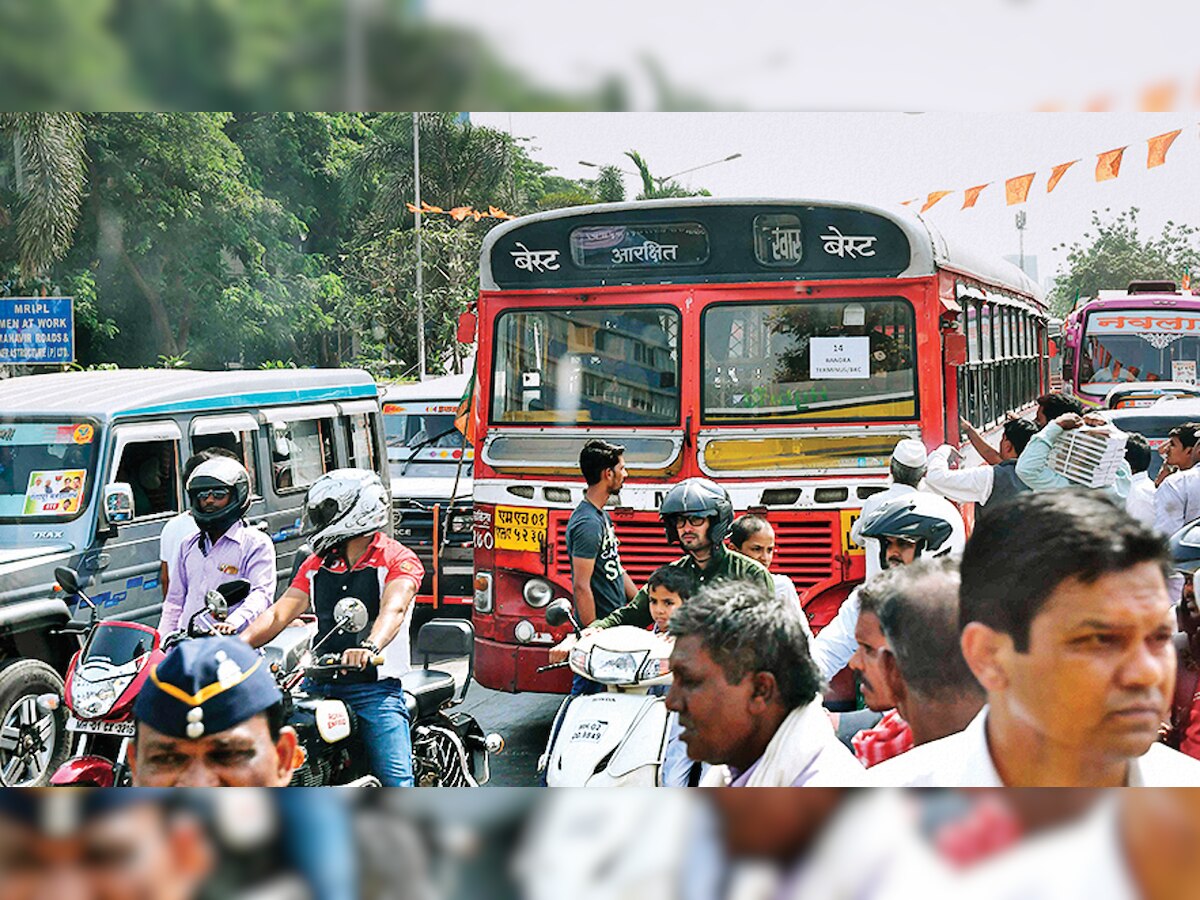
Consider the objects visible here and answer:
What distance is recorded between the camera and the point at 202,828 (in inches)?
158

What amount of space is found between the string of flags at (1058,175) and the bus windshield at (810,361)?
40 cm

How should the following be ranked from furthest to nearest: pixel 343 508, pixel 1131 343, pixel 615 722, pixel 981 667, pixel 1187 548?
pixel 1131 343 < pixel 343 508 < pixel 1187 548 < pixel 615 722 < pixel 981 667

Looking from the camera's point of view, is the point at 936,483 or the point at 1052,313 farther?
the point at 1052,313

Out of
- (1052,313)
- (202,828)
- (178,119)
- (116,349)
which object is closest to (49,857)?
(202,828)

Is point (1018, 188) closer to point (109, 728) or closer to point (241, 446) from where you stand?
point (241, 446)

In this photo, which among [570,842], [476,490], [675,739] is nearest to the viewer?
[675,739]

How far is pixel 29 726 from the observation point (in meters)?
3.94

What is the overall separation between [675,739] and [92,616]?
1.64 meters

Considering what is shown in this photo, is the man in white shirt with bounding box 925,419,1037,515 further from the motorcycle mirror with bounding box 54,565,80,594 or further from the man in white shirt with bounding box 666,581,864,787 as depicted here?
the motorcycle mirror with bounding box 54,565,80,594

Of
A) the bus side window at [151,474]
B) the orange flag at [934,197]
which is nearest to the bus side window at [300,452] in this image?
the bus side window at [151,474]

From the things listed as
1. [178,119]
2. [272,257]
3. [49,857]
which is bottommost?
[49,857]

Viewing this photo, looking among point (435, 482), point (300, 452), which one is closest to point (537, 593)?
point (435, 482)

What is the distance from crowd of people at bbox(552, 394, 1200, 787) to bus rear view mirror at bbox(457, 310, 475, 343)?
117 cm

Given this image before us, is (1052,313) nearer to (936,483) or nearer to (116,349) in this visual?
(936,483)
